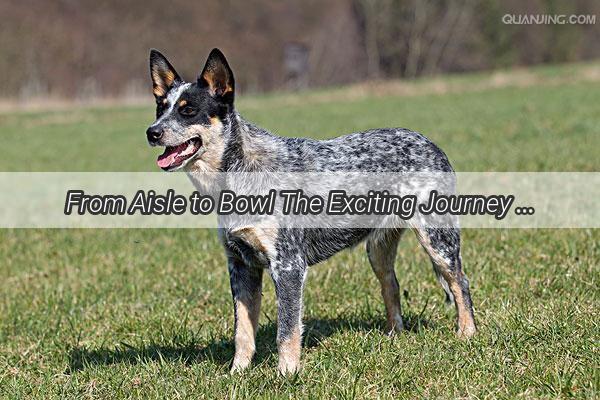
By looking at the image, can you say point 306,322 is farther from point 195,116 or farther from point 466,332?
point 195,116

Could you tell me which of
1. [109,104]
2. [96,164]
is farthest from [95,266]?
[109,104]

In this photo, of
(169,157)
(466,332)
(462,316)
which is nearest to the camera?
(169,157)

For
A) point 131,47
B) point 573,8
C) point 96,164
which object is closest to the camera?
point 96,164

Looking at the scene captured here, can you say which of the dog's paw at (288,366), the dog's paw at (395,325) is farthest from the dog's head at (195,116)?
the dog's paw at (395,325)

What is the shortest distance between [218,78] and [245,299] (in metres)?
1.67

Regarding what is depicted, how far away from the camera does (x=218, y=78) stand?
17.2 ft

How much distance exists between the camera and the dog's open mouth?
516cm

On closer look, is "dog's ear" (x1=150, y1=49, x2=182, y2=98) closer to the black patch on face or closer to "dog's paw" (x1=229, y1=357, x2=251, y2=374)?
the black patch on face

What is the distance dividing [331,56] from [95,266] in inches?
2113

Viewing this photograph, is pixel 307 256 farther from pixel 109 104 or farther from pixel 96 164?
pixel 109 104

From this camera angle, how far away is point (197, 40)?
58.3 metres

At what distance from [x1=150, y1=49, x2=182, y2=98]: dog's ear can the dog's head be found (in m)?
0.22

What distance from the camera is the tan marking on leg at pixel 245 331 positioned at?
5488 millimetres

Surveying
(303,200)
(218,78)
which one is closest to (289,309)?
(303,200)
